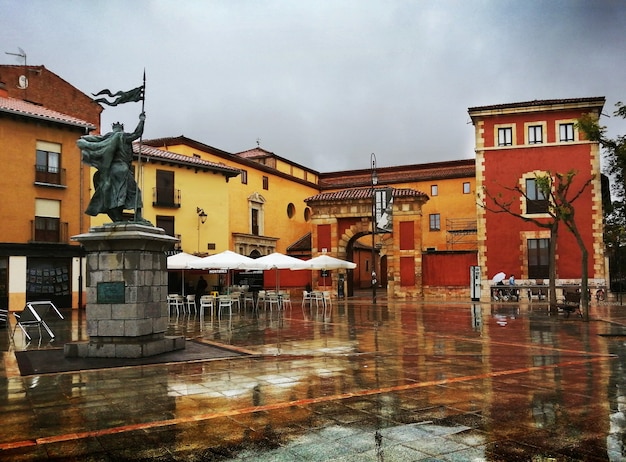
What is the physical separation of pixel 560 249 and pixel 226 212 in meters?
19.6

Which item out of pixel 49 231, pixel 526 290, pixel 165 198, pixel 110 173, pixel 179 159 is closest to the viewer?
pixel 110 173

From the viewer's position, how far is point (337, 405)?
6117 millimetres

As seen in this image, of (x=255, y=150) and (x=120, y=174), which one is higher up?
(x=255, y=150)

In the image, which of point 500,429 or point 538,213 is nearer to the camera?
point 500,429

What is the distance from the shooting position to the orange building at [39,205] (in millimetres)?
24281

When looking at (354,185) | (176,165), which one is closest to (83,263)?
(176,165)

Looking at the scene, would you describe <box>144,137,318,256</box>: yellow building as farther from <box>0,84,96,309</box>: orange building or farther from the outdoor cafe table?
the outdoor cafe table

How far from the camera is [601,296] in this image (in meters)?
28.0

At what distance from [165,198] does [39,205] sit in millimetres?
7160

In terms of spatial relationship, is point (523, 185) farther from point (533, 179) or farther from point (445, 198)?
point (445, 198)

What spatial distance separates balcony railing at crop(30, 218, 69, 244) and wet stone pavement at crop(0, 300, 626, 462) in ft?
48.3

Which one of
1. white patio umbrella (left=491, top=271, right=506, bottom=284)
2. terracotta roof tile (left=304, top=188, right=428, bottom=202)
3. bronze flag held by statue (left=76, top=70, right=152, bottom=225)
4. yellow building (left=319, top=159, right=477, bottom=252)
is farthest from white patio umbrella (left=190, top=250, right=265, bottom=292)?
yellow building (left=319, top=159, right=477, bottom=252)

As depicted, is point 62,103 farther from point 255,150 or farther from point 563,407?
point 563,407

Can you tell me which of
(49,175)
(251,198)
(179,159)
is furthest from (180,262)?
(251,198)
